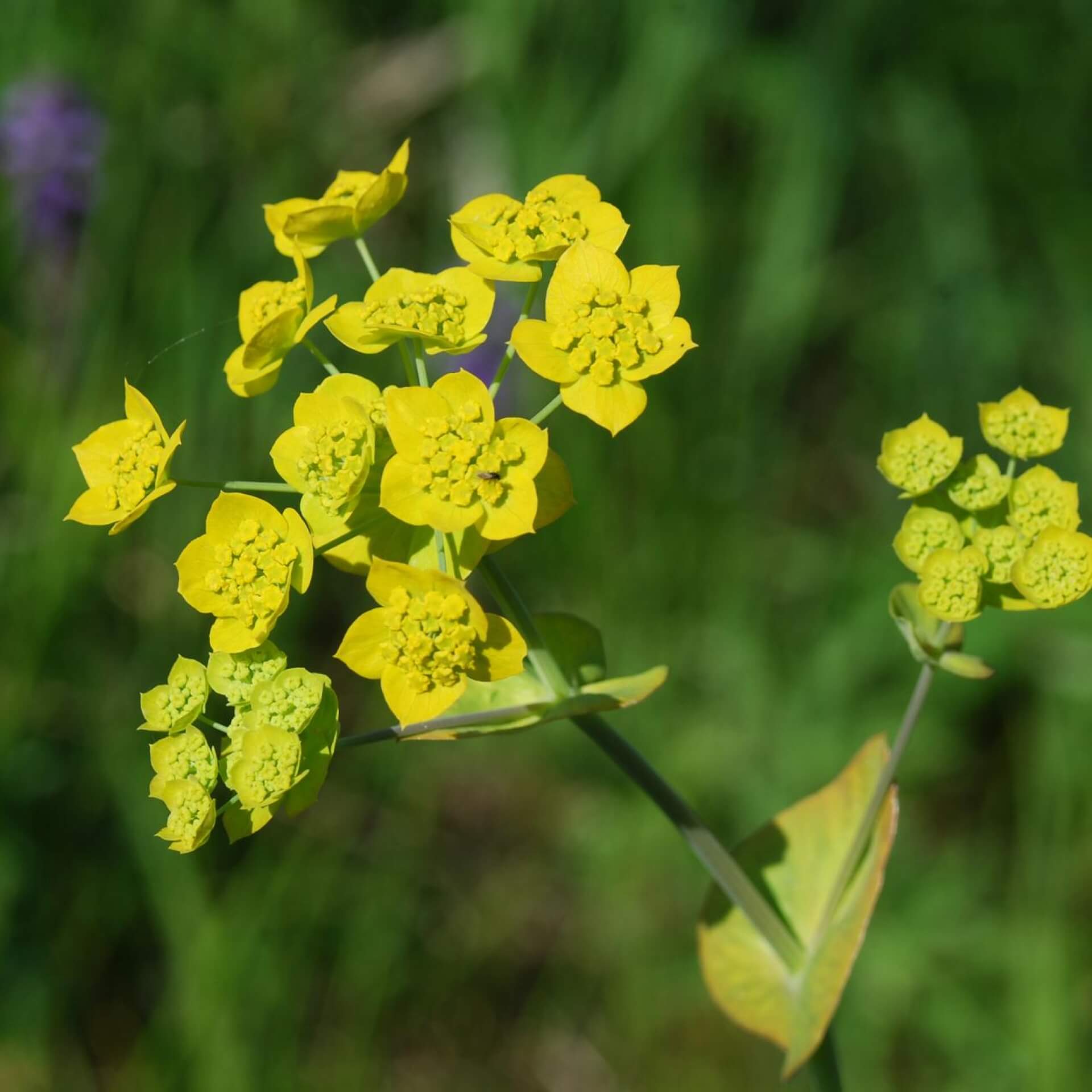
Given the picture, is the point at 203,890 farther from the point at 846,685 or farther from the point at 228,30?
the point at 228,30

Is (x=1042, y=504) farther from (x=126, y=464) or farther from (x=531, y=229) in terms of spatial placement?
(x=126, y=464)

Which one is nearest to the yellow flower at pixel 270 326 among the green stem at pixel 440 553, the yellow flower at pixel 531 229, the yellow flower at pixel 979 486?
the yellow flower at pixel 531 229

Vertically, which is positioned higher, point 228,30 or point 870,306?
point 228,30

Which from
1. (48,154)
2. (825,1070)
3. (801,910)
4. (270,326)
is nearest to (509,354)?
(270,326)

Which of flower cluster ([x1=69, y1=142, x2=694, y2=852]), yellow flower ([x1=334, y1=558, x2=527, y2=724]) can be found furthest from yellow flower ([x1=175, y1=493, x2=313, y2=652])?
yellow flower ([x1=334, y1=558, x2=527, y2=724])

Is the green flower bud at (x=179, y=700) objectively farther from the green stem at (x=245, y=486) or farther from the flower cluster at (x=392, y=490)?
the green stem at (x=245, y=486)

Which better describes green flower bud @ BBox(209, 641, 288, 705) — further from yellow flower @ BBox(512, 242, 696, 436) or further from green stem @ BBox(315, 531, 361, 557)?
yellow flower @ BBox(512, 242, 696, 436)

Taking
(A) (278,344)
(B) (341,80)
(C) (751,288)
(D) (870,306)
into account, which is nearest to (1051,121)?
(D) (870,306)
